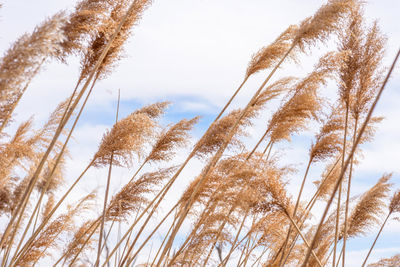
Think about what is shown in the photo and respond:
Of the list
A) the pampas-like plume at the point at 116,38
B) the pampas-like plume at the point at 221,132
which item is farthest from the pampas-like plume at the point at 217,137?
the pampas-like plume at the point at 116,38

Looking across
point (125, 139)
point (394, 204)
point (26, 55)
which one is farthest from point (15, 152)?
point (394, 204)

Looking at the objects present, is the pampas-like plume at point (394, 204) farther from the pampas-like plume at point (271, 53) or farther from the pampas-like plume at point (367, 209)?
the pampas-like plume at point (271, 53)

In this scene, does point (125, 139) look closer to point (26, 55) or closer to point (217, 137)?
point (217, 137)

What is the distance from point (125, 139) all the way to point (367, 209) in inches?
102

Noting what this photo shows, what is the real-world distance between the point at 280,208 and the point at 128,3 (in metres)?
1.93

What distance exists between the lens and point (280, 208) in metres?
3.23

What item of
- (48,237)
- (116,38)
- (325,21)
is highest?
(325,21)

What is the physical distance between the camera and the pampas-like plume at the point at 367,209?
4625mm

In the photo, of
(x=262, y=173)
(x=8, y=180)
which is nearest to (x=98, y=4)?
(x=262, y=173)

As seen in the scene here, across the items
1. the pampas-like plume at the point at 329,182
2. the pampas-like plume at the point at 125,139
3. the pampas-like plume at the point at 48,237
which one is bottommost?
the pampas-like plume at the point at 48,237

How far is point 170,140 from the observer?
13.9ft

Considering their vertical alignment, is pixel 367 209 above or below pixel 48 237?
above

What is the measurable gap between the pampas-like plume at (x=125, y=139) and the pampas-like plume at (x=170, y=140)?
0.21 metres

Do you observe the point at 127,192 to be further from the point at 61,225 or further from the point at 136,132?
the point at 61,225
